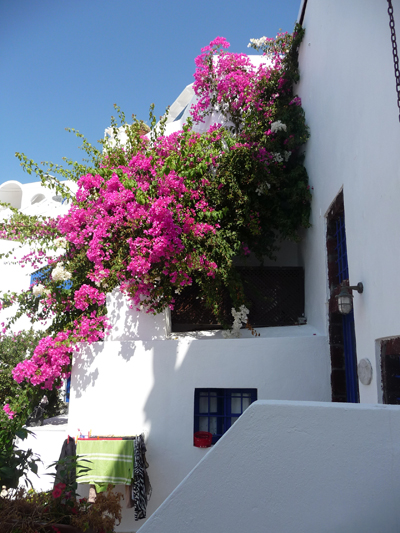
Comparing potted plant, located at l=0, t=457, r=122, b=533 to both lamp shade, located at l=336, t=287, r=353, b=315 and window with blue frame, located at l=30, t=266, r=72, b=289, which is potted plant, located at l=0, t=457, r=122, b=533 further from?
window with blue frame, located at l=30, t=266, r=72, b=289

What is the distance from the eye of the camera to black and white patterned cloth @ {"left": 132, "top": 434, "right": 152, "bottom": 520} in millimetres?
5508

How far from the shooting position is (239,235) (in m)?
7.34

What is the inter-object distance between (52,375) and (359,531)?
505 centimetres

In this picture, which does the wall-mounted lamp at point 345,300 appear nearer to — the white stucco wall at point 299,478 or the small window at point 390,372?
the small window at point 390,372

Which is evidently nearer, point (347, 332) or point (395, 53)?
point (395, 53)

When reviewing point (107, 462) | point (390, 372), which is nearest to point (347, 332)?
point (390, 372)

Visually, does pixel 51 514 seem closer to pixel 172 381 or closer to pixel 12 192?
pixel 172 381

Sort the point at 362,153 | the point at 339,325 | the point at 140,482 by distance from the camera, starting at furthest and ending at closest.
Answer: the point at 339,325, the point at 140,482, the point at 362,153

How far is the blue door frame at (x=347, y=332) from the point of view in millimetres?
5555

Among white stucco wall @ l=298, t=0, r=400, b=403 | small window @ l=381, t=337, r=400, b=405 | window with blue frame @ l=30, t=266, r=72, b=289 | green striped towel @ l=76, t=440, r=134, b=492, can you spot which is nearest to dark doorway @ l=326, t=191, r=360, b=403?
white stucco wall @ l=298, t=0, r=400, b=403

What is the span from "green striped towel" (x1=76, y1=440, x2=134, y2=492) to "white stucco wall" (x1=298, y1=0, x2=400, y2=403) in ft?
10.7

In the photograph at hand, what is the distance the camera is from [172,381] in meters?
6.35

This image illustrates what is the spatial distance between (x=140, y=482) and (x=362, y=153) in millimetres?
4935

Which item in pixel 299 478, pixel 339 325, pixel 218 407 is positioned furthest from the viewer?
pixel 218 407
